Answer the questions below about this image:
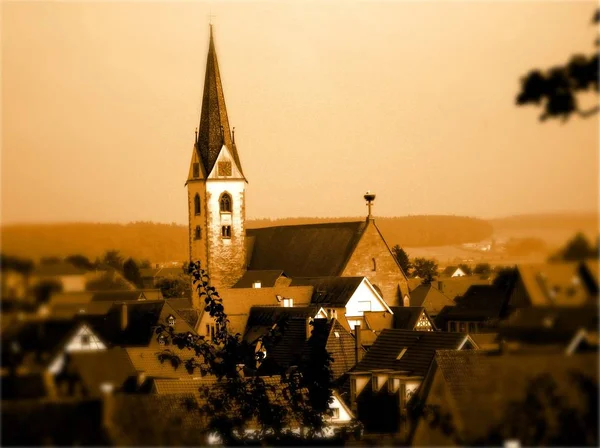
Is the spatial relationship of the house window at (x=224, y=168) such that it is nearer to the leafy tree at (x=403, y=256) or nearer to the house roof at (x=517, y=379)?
the leafy tree at (x=403, y=256)

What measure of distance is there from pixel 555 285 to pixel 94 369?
2897 mm

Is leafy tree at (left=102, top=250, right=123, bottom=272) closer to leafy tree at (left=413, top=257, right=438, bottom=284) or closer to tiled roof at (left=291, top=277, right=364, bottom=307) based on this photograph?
leafy tree at (left=413, top=257, right=438, bottom=284)

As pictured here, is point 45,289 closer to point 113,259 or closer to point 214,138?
point 113,259

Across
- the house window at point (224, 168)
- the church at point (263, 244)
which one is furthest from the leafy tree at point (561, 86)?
the house window at point (224, 168)

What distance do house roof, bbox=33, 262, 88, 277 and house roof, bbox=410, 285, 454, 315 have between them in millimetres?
42455

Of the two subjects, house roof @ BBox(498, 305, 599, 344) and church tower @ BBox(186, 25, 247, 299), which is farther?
church tower @ BBox(186, 25, 247, 299)

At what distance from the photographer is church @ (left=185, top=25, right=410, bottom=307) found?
66.5 m

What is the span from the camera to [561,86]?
7.55 metres

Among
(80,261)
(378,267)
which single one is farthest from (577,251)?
(378,267)

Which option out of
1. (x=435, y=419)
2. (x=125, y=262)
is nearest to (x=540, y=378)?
(x=435, y=419)

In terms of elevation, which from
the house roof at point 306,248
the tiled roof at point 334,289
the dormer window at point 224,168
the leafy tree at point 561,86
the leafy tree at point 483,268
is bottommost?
the leafy tree at point 483,268

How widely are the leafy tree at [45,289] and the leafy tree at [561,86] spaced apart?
3.14 meters

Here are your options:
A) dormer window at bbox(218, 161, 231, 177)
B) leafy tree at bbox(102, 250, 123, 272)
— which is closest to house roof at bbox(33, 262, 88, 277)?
leafy tree at bbox(102, 250, 123, 272)

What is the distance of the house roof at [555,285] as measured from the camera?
296 inches
